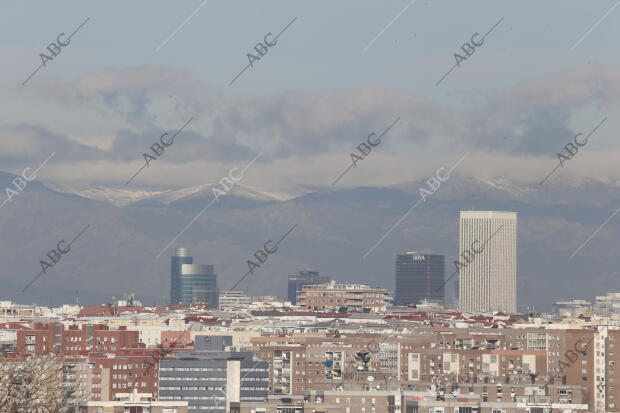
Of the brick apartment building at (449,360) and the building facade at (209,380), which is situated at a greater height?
the brick apartment building at (449,360)

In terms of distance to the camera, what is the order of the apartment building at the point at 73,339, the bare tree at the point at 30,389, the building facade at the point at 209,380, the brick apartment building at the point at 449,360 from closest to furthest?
1. the bare tree at the point at 30,389
2. the building facade at the point at 209,380
3. the brick apartment building at the point at 449,360
4. the apartment building at the point at 73,339

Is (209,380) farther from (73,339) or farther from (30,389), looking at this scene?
(30,389)

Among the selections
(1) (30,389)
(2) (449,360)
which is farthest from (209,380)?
(1) (30,389)

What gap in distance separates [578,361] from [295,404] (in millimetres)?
35017

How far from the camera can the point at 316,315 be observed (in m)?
168

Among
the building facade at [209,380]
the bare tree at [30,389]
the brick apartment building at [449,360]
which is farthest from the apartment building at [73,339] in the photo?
the bare tree at [30,389]

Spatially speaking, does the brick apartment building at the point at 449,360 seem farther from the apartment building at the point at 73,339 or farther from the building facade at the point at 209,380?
the apartment building at the point at 73,339

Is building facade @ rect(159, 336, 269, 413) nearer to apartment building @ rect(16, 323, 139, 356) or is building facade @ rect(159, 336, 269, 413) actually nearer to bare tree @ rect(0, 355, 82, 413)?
apartment building @ rect(16, 323, 139, 356)

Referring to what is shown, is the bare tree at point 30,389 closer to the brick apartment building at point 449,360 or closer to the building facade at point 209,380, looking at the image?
the building facade at point 209,380

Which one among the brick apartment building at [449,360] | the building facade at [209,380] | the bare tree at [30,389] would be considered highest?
the brick apartment building at [449,360]

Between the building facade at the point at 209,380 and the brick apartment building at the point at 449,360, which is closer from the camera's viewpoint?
the building facade at the point at 209,380

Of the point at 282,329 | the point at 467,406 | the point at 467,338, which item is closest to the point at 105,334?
the point at 467,338

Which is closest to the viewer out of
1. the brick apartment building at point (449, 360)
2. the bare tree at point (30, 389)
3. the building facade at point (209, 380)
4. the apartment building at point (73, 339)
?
the bare tree at point (30, 389)

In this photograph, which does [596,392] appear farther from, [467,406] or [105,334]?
[467,406]
